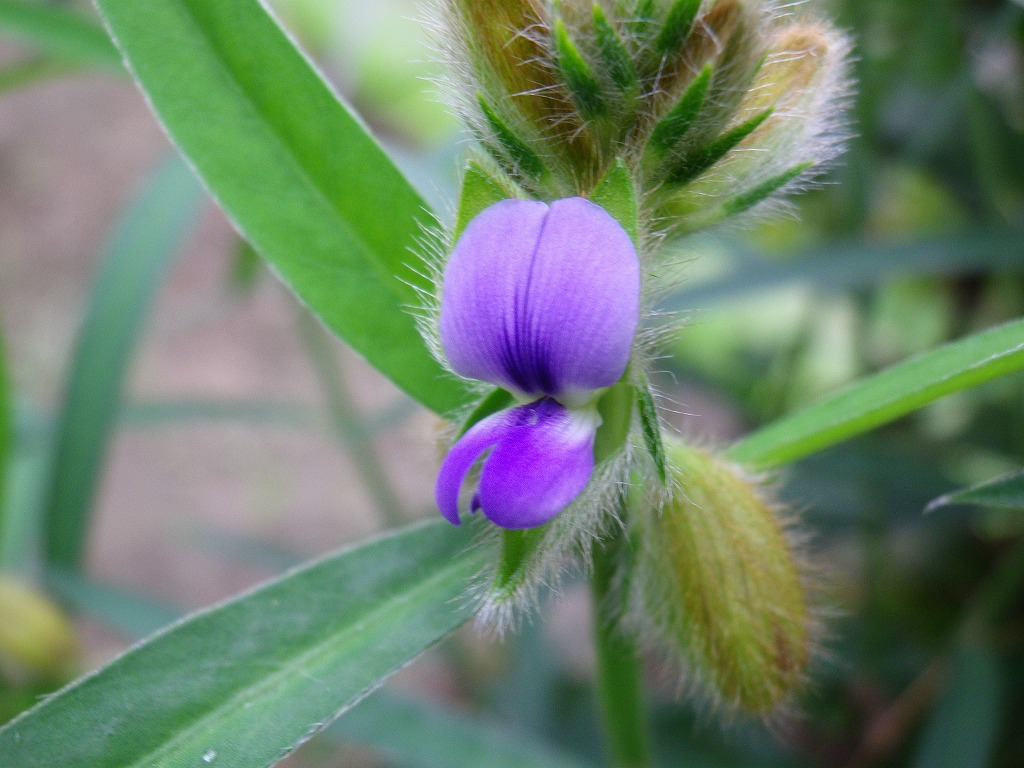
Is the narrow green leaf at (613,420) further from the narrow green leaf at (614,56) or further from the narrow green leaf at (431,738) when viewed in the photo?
the narrow green leaf at (431,738)

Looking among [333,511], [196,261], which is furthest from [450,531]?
[196,261]

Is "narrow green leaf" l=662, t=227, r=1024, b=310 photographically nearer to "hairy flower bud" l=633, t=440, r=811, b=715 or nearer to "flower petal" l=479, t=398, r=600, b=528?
"hairy flower bud" l=633, t=440, r=811, b=715

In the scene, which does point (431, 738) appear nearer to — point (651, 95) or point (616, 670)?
point (616, 670)

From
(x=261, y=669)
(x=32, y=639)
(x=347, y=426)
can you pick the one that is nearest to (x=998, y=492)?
(x=261, y=669)

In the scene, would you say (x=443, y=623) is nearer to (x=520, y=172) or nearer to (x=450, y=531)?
(x=450, y=531)

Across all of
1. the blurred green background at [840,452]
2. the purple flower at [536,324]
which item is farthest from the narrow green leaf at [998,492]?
the purple flower at [536,324]
